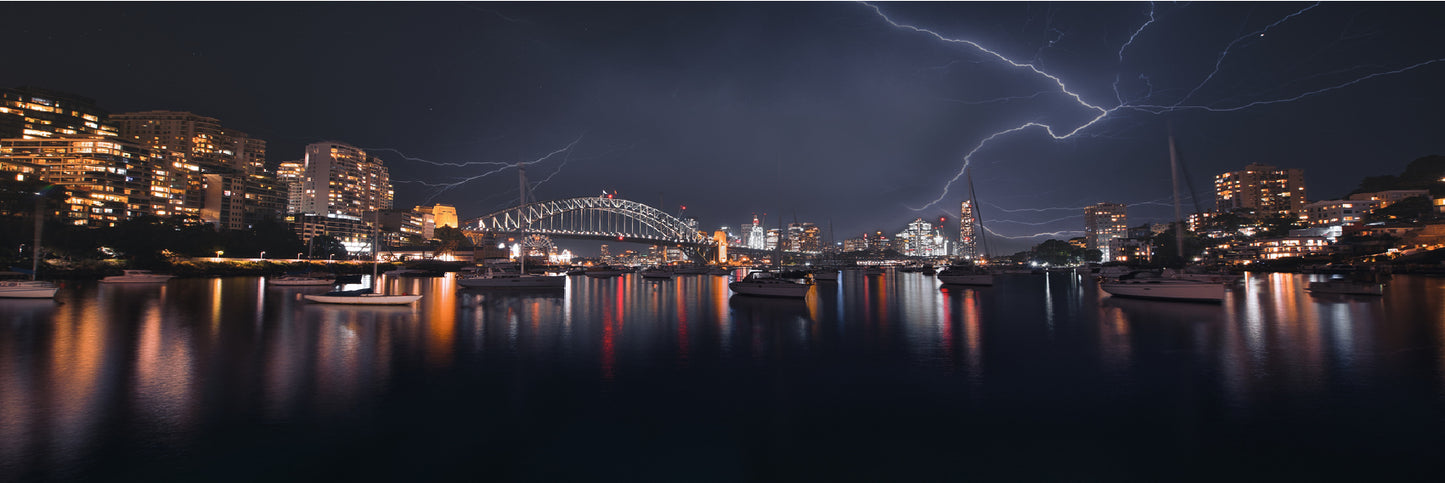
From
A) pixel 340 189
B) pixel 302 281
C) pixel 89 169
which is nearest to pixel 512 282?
pixel 302 281

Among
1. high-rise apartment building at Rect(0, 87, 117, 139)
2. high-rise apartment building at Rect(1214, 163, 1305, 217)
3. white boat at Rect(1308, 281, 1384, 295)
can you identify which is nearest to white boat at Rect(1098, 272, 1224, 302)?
white boat at Rect(1308, 281, 1384, 295)

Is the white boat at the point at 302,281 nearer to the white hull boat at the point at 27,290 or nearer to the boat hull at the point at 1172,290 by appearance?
the white hull boat at the point at 27,290

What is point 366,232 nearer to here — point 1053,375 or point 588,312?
point 588,312

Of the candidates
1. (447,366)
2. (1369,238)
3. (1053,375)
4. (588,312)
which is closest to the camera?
(1053,375)

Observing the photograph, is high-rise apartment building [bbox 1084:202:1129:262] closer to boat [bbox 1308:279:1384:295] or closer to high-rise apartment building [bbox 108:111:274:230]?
boat [bbox 1308:279:1384:295]

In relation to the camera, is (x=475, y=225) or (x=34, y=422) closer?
(x=34, y=422)

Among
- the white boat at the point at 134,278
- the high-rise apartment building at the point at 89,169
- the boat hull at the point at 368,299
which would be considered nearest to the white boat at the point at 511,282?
the boat hull at the point at 368,299

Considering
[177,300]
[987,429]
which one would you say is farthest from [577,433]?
[177,300]

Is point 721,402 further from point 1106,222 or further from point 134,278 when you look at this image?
point 1106,222
